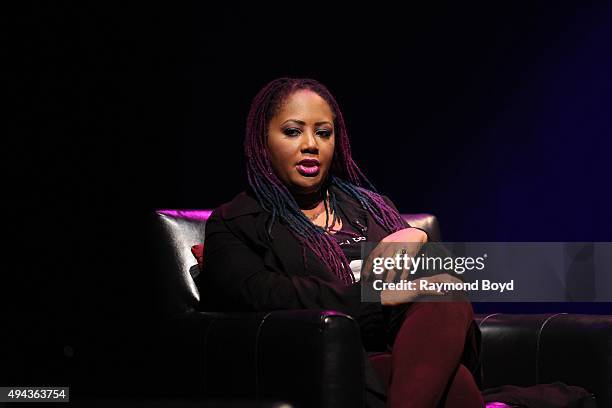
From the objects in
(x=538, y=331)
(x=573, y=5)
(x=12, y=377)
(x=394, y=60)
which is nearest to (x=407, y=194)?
(x=394, y=60)

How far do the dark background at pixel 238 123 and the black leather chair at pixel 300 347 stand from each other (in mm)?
597

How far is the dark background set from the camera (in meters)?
3.14

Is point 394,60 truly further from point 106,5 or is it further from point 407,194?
point 106,5

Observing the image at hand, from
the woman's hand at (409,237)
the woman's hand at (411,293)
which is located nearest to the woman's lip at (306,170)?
the woman's hand at (409,237)

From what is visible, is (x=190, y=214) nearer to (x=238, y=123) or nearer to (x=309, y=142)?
(x=309, y=142)

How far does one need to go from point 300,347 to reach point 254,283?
0.42 metres

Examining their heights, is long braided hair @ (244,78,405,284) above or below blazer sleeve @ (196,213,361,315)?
above

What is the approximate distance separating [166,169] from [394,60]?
91 cm

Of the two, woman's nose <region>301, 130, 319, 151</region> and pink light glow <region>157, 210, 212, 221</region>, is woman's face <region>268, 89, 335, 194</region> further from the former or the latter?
pink light glow <region>157, 210, 212, 221</region>

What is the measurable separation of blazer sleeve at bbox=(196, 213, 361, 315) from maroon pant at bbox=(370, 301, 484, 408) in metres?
0.20

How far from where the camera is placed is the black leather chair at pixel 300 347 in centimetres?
189

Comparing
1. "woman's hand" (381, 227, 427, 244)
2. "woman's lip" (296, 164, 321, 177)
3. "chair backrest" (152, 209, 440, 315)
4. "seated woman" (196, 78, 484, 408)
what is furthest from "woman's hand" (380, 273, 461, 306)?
"chair backrest" (152, 209, 440, 315)

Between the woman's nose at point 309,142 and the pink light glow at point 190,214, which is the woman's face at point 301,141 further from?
the pink light glow at point 190,214

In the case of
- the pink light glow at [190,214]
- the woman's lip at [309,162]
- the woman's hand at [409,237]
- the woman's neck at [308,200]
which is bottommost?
the woman's hand at [409,237]
